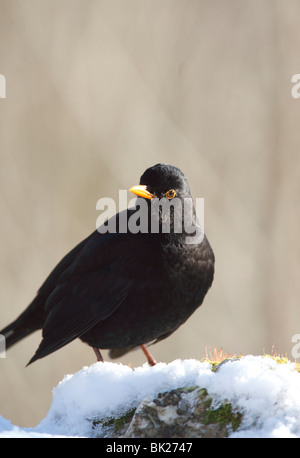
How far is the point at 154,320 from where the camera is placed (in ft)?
11.9

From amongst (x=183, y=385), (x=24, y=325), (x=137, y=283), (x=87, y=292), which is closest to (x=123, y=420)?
(x=183, y=385)

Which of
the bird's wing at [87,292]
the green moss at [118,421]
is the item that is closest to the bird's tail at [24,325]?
the bird's wing at [87,292]

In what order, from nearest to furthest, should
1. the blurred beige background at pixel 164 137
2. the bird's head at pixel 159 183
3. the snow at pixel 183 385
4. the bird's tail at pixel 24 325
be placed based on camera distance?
the snow at pixel 183 385 < the bird's head at pixel 159 183 < the bird's tail at pixel 24 325 < the blurred beige background at pixel 164 137

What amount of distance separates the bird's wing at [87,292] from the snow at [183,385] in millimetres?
548

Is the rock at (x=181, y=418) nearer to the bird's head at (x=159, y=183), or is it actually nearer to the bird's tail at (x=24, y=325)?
the bird's head at (x=159, y=183)

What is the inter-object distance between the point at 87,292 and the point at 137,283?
435 mm

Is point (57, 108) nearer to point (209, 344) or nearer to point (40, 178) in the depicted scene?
point (40, 178)

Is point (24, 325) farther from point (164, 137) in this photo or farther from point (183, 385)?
point (164, 137)

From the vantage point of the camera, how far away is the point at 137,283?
3.70 meters

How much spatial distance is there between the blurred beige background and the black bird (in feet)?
12.7

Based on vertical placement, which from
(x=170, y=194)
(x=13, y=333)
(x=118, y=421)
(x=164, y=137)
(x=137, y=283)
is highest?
(x=164, y=137)

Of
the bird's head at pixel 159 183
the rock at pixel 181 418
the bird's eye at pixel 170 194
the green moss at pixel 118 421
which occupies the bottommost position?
the green moss at pixel 118 421

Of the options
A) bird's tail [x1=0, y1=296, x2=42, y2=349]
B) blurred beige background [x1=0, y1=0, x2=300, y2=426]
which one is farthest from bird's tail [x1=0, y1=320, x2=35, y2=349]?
blurred beige background [x1=0, y1=0, x2=300, y2=426]

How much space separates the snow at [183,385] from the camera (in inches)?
101
